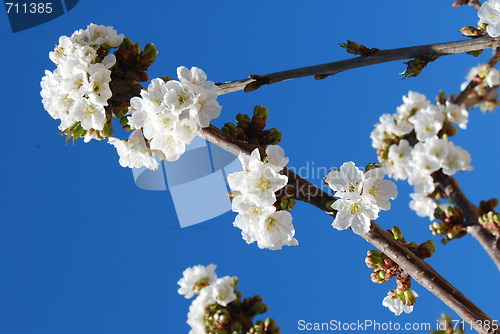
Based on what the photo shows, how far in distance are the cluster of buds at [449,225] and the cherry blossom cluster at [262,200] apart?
95cm

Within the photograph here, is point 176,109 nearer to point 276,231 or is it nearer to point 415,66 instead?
point 276,231

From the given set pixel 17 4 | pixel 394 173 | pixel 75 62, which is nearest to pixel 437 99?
pixel 394 173

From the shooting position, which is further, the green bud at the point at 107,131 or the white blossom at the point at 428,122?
the white blossom at the point at 428,122

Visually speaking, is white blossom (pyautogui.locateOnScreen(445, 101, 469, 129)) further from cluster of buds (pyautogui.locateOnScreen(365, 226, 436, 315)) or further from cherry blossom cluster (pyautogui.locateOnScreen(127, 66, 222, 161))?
cherry blossom cluster (pyautogui.locateOnScreen(127, 66, 222, 161))

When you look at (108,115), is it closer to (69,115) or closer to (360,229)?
(69,115)

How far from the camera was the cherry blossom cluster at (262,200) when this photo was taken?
5.68ft

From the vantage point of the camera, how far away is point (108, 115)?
2.15 m

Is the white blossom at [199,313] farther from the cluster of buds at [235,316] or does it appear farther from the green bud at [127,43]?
the green bud at [127,43]

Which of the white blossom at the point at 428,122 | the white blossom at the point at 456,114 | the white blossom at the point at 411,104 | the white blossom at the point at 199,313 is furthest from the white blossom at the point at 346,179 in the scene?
the white blossom at the point at 411,104

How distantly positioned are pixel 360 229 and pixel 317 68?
2.35 feet

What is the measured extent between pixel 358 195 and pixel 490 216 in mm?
856

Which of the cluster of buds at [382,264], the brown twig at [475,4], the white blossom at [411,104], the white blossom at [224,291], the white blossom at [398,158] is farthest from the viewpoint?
the white blossom at [411,104]

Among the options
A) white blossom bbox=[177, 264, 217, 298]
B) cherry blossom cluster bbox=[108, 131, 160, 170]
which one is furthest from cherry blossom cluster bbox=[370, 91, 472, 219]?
cherry blossom cluster bbox=[108, 131, 160, 170]

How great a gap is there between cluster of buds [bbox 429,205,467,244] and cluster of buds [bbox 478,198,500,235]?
0.40ft
